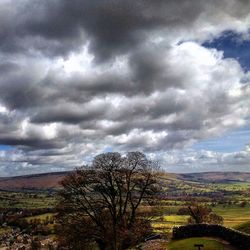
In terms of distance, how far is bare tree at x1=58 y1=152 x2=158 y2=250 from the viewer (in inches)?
2126

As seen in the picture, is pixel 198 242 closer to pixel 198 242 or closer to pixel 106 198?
pixel 198 242

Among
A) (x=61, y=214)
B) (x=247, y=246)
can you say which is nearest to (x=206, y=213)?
(x=61, y=214)

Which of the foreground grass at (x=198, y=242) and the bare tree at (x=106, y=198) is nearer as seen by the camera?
the foreground grass at (x=198, y=242)

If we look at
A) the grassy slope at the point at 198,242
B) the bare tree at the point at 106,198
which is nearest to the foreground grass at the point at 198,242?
the grassy slope at the point at 198,242

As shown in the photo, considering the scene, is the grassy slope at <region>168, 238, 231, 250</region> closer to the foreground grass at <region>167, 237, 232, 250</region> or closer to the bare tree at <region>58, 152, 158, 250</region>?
the foreground grass at <region>167, 237, 232, 250</region>

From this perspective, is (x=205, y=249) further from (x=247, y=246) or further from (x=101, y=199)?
(x=101, y=199)

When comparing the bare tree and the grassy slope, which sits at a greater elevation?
the bare tree

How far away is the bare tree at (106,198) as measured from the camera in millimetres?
54000

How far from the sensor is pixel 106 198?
5559 centimetres

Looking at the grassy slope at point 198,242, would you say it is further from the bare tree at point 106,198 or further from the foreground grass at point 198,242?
the bare tree at point 106,198

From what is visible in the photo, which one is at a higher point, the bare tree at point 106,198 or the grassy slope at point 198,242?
the bare tree at point 106,198

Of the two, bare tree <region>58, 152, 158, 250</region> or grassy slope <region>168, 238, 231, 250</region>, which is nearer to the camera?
grassy slope <region>168, 238, 231, 250</region>

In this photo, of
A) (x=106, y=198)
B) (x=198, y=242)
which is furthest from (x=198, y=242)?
(x=106, y=198)

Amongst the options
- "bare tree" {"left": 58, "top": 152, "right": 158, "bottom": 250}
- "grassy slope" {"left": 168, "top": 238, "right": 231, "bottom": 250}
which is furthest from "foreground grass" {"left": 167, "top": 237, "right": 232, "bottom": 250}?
"bare tree" {"left": 58, "top": 152, "right": 158, "bottom": 250}
